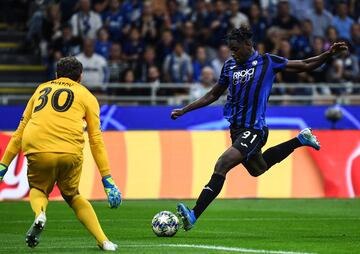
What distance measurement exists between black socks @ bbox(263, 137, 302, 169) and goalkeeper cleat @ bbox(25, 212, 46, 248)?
13.7 ft

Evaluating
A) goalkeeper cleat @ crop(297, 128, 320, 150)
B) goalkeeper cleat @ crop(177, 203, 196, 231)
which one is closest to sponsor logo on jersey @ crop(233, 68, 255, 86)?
goalkeeper cleat @ crop(297, 128, 320, 150)

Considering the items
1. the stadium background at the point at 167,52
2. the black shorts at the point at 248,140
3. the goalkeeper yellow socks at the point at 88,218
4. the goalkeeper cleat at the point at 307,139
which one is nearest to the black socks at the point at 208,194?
the black shorts at the point at 248,140

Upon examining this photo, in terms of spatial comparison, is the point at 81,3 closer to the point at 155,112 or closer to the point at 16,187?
the point at 155,112

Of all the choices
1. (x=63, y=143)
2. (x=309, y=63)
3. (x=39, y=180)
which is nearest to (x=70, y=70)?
(x=63, y=143)

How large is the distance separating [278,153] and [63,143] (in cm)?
399

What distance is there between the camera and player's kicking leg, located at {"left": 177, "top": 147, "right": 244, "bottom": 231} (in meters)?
11.9

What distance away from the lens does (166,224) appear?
12.0 m

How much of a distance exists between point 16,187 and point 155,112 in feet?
19.2

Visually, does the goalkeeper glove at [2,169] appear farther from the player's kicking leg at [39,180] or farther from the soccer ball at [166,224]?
the soccer ball at [166,224]

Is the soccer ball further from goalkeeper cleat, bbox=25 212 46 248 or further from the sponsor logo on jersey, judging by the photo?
goalkeeper cleat, bbox=25 212 46 248

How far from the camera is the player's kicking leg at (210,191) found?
11.9m

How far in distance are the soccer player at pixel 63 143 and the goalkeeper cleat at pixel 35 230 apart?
10.2 inches

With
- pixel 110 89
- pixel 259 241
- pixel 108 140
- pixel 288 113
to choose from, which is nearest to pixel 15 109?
pixel 110 89

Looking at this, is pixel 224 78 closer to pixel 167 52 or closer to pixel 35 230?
pixel 35 230
